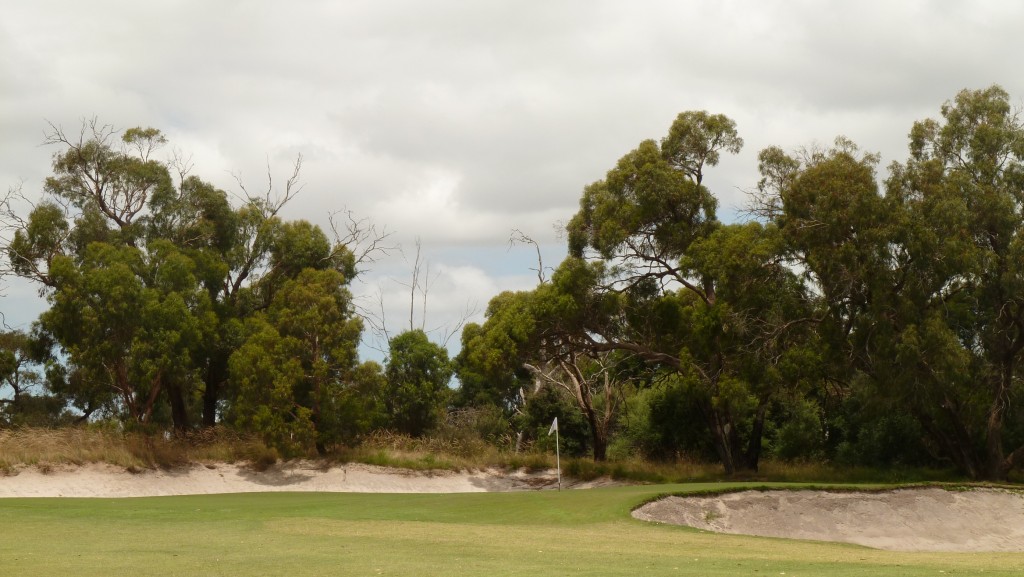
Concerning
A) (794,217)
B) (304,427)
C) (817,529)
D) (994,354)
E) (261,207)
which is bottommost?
(817,529)

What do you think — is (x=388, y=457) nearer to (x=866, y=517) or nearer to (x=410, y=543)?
(x=866, y=517)

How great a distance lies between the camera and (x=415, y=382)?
46312 mm

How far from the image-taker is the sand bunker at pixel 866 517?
25.4 metres

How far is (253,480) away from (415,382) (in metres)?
9.41

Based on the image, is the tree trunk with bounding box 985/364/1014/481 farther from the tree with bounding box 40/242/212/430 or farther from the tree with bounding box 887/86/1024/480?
the tree with bounding box 40/242/212/430

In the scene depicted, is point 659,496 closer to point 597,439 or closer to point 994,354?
point 994,354

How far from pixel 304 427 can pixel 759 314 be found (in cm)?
1923

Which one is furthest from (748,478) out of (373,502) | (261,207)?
(261,207)

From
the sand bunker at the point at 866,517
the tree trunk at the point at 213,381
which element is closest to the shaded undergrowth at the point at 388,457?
the tree trunk at the point at 213,381

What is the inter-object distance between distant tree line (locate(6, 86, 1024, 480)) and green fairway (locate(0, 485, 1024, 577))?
10077 millimetres

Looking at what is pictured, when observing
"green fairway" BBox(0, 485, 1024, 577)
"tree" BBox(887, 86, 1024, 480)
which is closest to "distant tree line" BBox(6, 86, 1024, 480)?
"tree" BBox(887, 86, 1024, 480)

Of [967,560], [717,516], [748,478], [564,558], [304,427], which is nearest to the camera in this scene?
[564,558]

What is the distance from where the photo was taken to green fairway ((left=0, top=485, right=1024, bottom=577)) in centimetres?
1370

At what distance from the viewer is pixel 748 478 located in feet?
119
